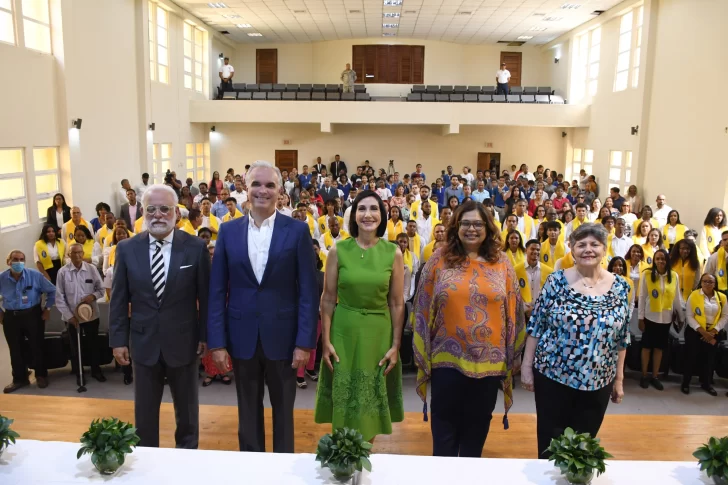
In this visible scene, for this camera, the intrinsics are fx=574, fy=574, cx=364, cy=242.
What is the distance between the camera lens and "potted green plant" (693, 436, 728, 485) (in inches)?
81.1

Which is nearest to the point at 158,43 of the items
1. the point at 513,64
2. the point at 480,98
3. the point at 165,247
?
the point at 480,98

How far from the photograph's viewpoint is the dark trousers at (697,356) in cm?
595

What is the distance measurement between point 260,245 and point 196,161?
16858 millimetres

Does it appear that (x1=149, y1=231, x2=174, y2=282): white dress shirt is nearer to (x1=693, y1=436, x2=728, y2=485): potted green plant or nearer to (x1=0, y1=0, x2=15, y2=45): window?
(x1=693, y1=436, x2=728, y2=485): potted green plant

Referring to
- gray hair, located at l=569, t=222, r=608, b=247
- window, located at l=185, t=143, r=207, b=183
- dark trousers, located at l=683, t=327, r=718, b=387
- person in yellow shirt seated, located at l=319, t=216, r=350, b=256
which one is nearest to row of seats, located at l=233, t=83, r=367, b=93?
window, located at l=185, t=143, r=207, b=183

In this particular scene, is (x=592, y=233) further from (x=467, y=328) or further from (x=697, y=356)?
(x=697, y=356)

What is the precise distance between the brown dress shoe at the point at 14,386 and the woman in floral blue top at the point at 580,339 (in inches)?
205

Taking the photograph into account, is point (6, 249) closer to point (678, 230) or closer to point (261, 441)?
point (261, 441)

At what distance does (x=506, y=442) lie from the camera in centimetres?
393

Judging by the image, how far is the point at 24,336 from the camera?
5.76 m

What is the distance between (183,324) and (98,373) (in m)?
3.67

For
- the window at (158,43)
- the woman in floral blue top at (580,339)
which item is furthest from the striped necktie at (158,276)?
the window at (158,43)

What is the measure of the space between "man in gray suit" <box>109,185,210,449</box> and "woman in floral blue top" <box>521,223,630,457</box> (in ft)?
5.72

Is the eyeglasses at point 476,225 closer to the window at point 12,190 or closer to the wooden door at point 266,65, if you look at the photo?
the window at point 12,190
